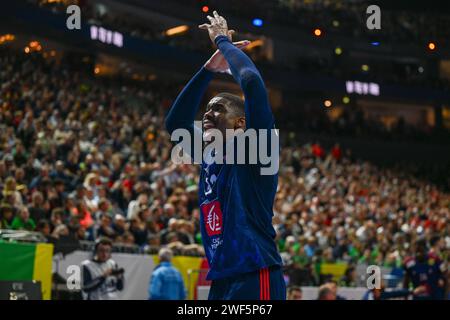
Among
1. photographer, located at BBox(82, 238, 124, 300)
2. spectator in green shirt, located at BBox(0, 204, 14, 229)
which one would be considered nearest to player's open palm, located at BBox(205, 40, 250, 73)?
photographer, located at BBox(82, 238, 124, 300)

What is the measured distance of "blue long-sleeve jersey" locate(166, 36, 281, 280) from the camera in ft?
15.1

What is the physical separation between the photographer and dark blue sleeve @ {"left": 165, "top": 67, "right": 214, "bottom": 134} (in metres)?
6.98

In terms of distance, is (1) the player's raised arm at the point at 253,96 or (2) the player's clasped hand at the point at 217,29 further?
(2) the player's clasped hand at the point at 217,29

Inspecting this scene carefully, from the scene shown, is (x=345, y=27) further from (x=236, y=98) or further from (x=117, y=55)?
(x=236, y=98)

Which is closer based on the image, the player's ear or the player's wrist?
the player's ear

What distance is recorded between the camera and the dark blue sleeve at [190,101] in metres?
5.30

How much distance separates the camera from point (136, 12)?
39281 millimetres

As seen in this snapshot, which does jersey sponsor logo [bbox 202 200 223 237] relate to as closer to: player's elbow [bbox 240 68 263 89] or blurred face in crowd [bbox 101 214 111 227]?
player's elbow [bbox 240 68 263 89]

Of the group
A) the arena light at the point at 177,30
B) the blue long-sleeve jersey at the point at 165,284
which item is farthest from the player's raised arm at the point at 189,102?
the arena light at the point at 177,30

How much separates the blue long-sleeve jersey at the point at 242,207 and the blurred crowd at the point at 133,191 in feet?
26.6

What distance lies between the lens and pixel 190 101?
532cm

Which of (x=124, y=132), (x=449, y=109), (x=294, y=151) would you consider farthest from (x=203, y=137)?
(x=449, y=109)

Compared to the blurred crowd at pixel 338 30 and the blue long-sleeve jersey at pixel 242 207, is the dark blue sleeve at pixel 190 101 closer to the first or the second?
the blue long-sleeve jersey at pixel 242 207

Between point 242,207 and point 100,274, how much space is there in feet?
26.1
